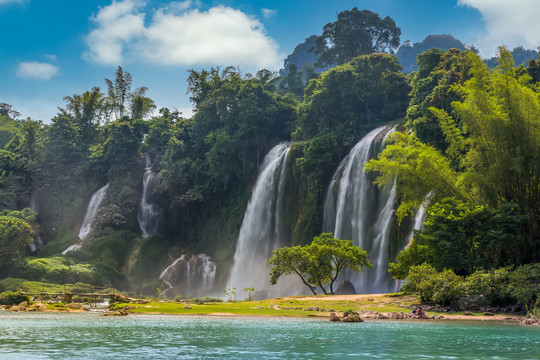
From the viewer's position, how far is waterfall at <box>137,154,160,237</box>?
60438 millimetres

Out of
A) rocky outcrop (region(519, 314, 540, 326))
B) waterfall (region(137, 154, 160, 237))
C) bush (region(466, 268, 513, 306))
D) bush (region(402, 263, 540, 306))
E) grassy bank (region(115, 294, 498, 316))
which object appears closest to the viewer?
rocky outcrop (region(519, 314, 540, 326))

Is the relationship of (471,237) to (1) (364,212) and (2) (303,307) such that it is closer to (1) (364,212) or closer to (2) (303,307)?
(2) (303,307)

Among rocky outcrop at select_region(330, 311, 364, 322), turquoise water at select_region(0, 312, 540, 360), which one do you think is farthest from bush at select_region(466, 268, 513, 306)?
rocky outcrop at select_region(330, 311, 364, 322)

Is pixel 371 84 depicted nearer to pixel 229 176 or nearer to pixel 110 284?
pixel 229 176

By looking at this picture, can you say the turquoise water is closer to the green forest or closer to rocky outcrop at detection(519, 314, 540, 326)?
rocky outcrop at detection(519, 314, 540, 326)

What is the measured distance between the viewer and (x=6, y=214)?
192ft

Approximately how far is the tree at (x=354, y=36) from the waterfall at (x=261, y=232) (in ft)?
116

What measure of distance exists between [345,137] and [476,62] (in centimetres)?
2183

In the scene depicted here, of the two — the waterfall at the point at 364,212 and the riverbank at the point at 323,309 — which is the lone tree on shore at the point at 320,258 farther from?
the waterfall at the point at 364,212

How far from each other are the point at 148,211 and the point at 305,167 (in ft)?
74.9

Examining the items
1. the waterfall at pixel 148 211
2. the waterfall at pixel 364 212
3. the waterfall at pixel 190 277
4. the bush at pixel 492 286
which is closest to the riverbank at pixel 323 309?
the bush at pixel 492 286

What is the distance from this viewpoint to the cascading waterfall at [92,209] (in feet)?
200

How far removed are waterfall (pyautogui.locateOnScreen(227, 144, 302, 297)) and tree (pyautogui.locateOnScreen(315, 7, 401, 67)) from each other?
116 feet

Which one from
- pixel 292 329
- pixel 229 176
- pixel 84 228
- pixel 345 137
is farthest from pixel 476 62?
pixel 84 228
